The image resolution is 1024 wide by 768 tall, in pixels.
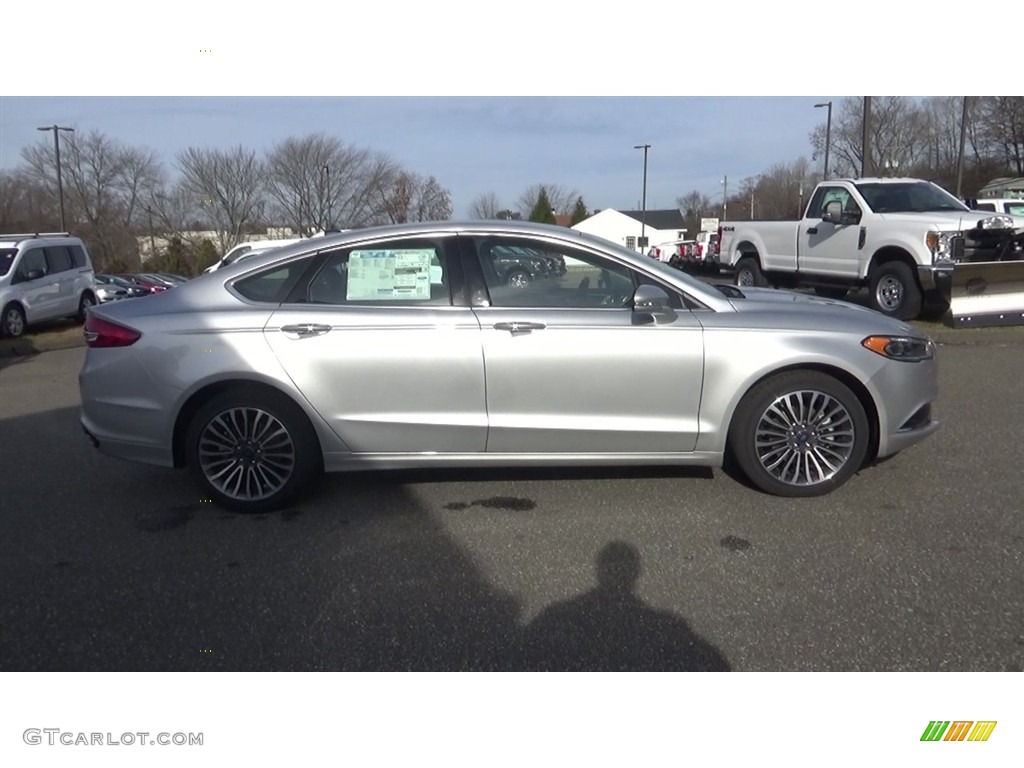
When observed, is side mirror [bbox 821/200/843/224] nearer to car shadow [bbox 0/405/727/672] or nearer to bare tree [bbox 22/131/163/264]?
car shadow [bbox 0/405/727/672]

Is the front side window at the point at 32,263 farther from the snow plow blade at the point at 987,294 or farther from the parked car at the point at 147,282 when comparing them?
the snow plow blade at the point at 987,294

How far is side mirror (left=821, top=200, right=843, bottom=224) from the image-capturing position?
11180mm

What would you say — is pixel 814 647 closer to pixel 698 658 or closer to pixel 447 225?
pixel 698 658

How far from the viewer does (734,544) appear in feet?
13.1

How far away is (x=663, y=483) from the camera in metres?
4.86

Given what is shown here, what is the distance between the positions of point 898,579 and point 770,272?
10433 millimetres

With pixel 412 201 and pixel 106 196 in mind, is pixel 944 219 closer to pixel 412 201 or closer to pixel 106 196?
pixel 412 201

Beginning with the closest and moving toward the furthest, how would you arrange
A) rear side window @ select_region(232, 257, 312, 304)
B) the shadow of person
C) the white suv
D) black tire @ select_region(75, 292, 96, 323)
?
the shadow of person
rear side window @ select_region(232, 257, 312, 304)
the white suv
black tire @ select_region(75, 292, 96, 323)

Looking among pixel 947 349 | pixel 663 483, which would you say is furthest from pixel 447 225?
pixel 947 349

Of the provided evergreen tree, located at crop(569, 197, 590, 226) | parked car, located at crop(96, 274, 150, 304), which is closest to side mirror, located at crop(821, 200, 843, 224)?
parked car, located at crop(96, 274, 150, 304)

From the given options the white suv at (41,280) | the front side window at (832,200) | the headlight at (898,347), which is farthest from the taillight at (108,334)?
the white suv at (41,280)

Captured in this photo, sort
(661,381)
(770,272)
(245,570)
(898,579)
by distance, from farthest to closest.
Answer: (770,272)
(661,381)
(245,570)
(898,579)

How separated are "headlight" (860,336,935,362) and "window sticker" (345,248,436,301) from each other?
245cm

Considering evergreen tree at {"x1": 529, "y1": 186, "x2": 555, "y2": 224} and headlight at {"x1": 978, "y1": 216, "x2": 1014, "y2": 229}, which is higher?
evergreen tree at {"x1": 529, "y1": 186, "x2": 555, "y2": 224}
